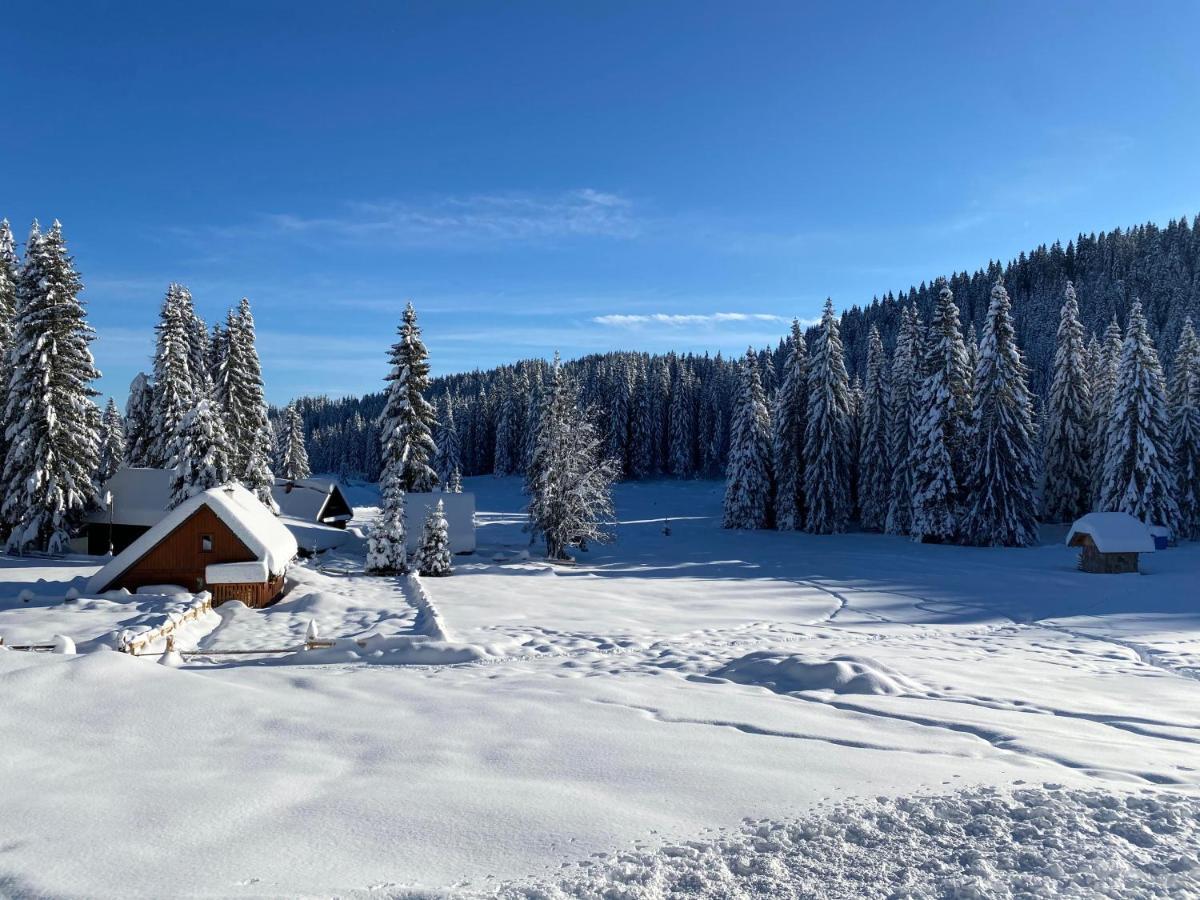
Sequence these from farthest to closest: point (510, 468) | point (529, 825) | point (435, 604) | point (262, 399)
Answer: point (510, 468)
point (262, 399)
point (435, 604)
point (529, 825)

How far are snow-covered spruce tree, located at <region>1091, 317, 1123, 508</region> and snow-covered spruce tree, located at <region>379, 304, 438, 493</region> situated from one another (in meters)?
43.7

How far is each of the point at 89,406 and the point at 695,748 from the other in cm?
3768

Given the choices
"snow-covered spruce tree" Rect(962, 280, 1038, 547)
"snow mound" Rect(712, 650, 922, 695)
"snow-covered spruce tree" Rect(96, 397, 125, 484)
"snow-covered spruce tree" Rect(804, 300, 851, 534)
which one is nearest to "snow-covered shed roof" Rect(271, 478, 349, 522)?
"snow-covered spruce tree" Rect(96, 397, 125, 484)

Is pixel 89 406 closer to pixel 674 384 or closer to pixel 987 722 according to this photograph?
pixel 987 722

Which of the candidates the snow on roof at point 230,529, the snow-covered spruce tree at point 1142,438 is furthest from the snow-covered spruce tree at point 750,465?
the snow on roof at point 230,529

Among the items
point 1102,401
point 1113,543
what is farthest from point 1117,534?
point 1102,401

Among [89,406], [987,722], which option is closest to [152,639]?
[987,722]

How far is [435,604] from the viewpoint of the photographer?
24.5m

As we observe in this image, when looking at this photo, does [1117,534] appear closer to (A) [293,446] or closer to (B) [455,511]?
(B) [455,511]

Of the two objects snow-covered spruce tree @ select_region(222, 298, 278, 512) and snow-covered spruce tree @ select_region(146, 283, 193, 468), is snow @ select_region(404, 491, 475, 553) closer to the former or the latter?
snow-covered spruce tree @ select_region(222, 298, 278, 512)

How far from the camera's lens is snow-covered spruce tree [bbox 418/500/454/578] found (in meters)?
33.4

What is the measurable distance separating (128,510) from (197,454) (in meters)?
6.86

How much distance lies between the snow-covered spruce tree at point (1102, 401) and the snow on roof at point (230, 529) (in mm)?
49982

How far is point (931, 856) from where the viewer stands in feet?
16.5
